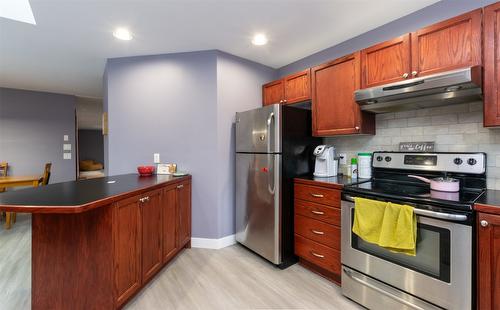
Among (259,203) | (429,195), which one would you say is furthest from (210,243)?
(429,195)

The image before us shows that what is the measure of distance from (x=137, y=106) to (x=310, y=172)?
2240 mm

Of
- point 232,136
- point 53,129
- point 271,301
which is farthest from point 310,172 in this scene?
point 53,129

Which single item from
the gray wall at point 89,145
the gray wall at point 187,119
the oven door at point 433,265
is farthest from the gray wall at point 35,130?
the gray wall at point 89,145

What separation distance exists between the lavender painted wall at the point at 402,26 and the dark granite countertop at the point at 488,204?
1407mm

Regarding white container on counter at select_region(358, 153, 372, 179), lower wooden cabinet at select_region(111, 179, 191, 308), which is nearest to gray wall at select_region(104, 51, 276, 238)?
lower wooden cabinet at select_region(111, 179, 191, 308)

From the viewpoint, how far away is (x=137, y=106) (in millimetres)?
2895

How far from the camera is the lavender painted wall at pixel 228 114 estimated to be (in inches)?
109

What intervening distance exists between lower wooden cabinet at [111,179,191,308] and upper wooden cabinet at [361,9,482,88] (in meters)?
2.13

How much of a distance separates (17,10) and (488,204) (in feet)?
12.4

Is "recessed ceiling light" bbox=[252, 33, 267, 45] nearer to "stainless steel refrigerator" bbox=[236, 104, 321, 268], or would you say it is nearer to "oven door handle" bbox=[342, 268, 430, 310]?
"stainless steel refrigerator" bbox=[236, 104, 321, 268]

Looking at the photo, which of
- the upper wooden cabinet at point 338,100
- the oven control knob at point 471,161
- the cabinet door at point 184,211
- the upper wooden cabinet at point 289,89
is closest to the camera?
the oven control knob at point 471,161

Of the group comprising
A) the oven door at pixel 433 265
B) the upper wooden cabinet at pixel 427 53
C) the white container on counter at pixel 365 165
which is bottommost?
the oven door at pixel 433 265

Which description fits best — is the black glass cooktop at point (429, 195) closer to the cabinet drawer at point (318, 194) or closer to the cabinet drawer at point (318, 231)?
the cabinet drawer at point (318, 194)

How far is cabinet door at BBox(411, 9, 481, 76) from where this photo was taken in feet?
5.02
